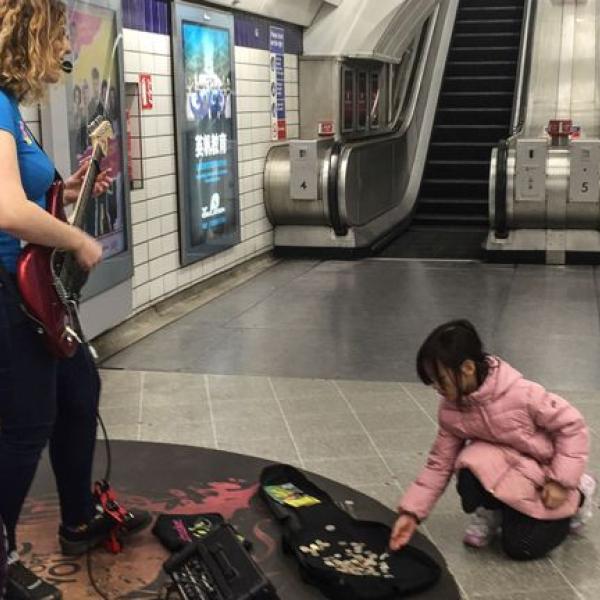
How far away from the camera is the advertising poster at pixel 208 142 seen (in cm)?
643

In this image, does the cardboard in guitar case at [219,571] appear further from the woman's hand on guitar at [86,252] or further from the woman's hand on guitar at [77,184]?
the woman's hand on guitar at [77,184]

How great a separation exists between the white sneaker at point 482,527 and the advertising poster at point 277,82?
6.08 m

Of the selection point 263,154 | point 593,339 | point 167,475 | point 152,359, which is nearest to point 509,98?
point 263,154

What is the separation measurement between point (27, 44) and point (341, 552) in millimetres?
1585

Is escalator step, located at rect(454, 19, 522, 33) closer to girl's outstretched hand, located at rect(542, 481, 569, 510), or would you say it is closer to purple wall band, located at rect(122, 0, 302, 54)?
purple wall band, located at rect(122, 0, 302, 54)

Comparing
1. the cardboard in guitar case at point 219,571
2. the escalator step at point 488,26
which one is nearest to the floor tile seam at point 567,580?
the cardboard in guitar case at point 219,571

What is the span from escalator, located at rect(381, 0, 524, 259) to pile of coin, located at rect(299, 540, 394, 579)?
610 cm

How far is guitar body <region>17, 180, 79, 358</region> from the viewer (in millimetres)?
2148

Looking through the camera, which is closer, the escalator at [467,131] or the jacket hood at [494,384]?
the jacket hood at [494,384]

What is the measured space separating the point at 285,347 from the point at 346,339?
41 centimetres

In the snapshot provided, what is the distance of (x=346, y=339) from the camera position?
552cm

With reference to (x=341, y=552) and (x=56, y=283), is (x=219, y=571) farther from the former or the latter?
(x=56, y=283)

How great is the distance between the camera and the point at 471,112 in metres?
11.8

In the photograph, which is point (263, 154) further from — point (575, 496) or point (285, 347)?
point (575, 496)
